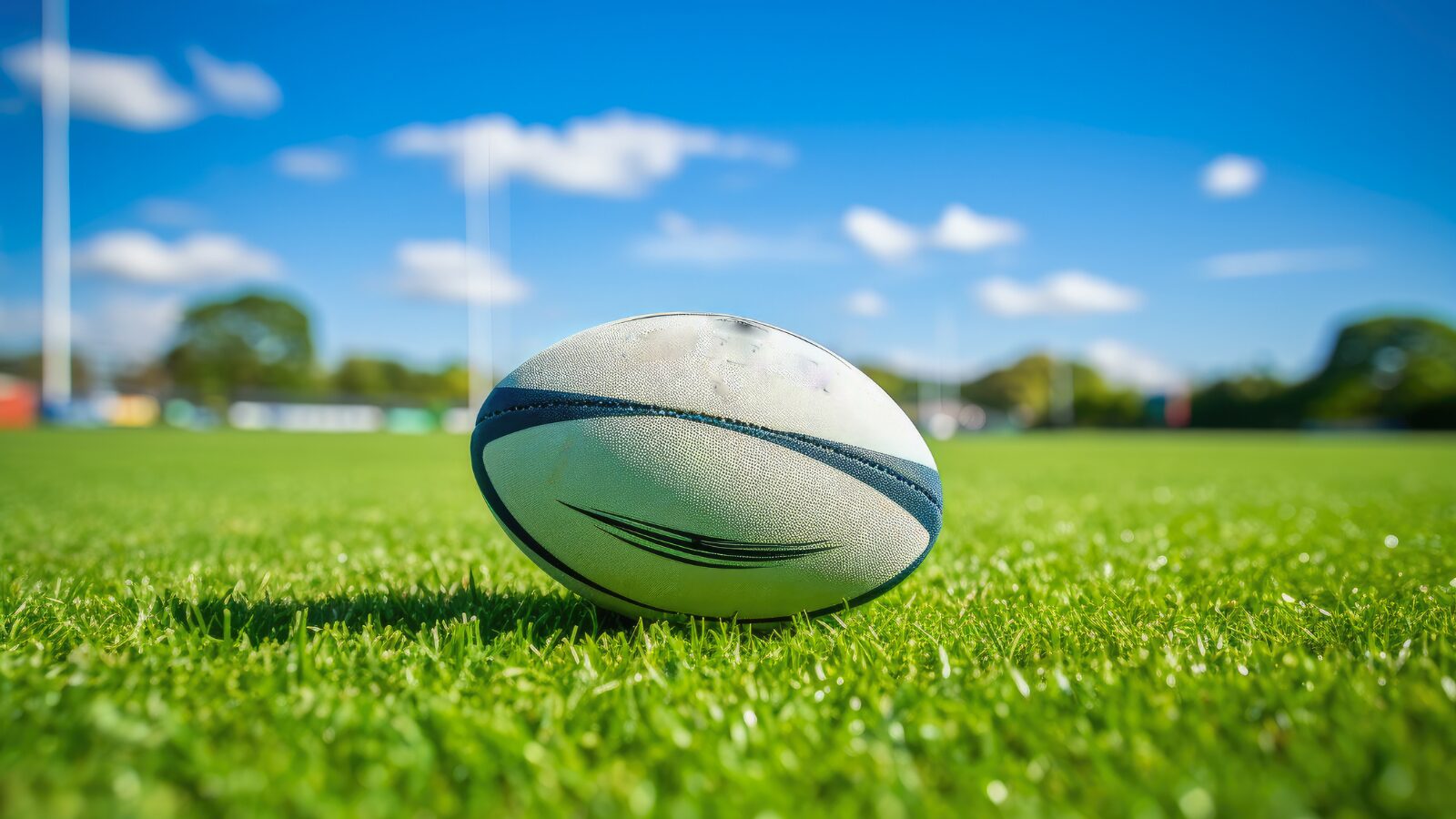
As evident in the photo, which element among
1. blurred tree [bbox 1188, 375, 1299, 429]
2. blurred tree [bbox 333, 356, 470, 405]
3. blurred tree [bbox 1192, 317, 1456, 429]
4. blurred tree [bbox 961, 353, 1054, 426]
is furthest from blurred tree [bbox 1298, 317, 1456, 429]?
blurred tree [bbox 333, 356, 470, 405]

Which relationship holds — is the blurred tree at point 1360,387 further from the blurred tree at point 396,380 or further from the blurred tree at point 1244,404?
the blurred tree at point 396,380

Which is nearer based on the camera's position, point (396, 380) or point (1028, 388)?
point (396, 380)

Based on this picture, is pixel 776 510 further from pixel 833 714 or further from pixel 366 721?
pixel 366 721

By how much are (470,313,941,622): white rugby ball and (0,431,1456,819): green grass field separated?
0.15 m

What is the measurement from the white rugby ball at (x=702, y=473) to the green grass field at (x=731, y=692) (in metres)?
0.15

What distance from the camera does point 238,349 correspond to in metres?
67.1

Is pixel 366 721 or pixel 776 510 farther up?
pixel 776 510

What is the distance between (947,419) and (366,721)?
5639 centimetres

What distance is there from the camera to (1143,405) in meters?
61.2

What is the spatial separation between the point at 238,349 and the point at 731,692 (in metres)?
76.5

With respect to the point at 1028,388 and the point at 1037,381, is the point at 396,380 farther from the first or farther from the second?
the point at 1037,381

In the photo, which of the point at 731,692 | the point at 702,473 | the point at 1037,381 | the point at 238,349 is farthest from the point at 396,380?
the point at 731,692

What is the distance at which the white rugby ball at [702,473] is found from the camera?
A: 192cm

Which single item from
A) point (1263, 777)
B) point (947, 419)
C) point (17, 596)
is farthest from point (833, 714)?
point (947, 419)
